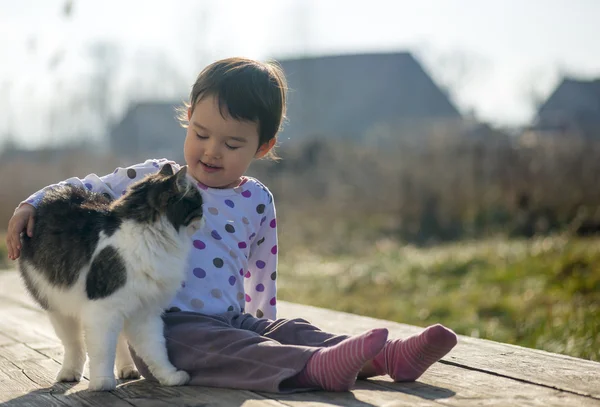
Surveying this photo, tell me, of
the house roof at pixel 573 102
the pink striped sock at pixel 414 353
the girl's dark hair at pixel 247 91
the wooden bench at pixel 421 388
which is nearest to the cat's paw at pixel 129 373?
the wooden bench at pixel 421 388

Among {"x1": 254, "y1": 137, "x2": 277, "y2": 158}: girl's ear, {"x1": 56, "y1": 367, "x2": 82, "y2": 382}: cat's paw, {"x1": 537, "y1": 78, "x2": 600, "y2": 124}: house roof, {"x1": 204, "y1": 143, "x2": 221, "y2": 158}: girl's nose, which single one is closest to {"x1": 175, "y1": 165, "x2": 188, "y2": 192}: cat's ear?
{"x1": 204, "y1": 143, "x2": 221, "y2": 158}: girl's nose

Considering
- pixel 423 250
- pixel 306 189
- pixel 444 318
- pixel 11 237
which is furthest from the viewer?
pixel 306 189

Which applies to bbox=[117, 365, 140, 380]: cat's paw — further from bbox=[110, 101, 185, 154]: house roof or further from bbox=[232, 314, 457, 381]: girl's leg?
bbox=[110, 101, 185, 154]: house roof

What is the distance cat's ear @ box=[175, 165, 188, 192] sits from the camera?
2230mm

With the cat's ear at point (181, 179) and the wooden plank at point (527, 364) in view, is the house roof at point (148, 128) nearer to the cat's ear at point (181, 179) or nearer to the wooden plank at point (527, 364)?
the wooden plank at point (527, 364)

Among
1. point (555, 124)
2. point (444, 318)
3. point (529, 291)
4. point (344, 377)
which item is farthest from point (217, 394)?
point (555, 124)

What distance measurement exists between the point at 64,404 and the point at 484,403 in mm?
1332

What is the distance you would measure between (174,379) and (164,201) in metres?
0.63

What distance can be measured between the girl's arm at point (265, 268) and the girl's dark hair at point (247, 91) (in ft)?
1.28

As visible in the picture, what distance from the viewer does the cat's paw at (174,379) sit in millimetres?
2334

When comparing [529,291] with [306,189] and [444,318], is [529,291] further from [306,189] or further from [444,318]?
[306,189]

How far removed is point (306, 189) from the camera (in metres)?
14.9

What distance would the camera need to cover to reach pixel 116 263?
7.27 feet

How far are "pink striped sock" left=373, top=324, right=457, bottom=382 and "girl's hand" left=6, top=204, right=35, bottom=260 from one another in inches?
54.0
